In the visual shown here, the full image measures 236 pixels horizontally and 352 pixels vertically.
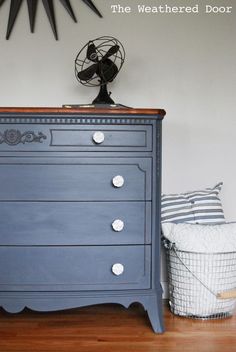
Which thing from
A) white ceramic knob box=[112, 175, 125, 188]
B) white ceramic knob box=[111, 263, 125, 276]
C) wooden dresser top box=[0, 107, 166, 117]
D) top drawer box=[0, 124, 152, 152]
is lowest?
white ceramic knob box=[111, 263, 125, 276]

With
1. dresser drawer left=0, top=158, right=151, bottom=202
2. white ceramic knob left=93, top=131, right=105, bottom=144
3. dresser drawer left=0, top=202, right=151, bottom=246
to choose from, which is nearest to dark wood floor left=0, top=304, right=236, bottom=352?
dresser drawer left=0, top=202, right=151, bottom=246

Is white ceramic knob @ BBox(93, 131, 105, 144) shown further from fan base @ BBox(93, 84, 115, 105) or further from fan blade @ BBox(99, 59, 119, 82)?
fan blade @ BBox(99, 59, 119, 82)

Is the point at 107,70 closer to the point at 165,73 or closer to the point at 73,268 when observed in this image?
the point at 165,73

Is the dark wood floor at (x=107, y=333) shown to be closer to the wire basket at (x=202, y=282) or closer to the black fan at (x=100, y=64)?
the wire basket at (x=202, y=282)

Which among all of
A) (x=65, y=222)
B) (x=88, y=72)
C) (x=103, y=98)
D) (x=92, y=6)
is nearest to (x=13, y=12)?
(x=92, y=6)

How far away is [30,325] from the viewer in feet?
7.65

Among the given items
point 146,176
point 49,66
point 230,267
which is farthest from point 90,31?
point 230,267

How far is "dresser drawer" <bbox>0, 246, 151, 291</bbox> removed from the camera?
84.3 inches

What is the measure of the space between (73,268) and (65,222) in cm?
21

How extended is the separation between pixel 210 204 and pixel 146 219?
1.85ft

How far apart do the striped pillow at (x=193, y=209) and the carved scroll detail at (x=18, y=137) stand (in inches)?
32.6

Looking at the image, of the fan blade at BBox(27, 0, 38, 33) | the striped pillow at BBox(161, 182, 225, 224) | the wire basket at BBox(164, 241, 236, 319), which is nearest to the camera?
the wire basket at BBox(164, 241, 236, 319)

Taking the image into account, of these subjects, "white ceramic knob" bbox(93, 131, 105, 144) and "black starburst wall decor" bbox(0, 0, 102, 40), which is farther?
"black starburst wall decor" bbox(0, 0, 102, 40)

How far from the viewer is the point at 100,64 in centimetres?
246
